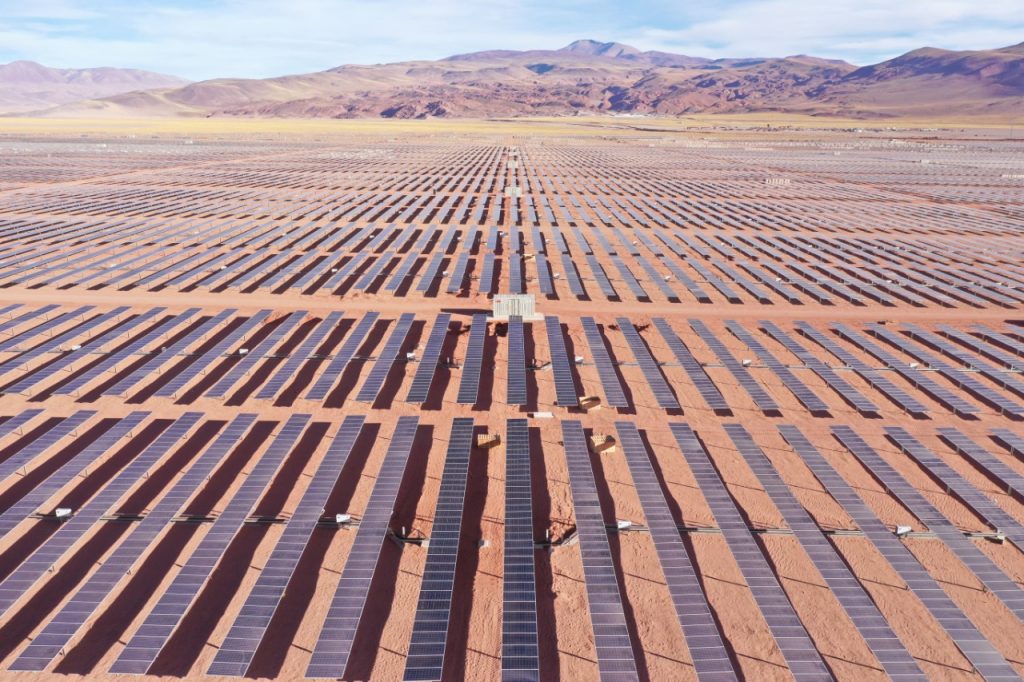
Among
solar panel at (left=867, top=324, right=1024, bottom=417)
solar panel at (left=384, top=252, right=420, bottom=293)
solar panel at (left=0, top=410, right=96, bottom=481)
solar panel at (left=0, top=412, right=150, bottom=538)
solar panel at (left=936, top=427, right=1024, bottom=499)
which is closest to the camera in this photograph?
solar panel at (left=0, top=412, right=150, bottom=538)

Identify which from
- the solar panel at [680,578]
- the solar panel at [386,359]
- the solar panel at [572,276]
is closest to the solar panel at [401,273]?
the solar panel at [386,359]

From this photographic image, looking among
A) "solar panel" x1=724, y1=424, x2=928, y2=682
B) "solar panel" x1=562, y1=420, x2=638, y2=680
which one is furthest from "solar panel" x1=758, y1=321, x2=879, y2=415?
"solar panel" x1=562, y1=420, x2=638, y2=680

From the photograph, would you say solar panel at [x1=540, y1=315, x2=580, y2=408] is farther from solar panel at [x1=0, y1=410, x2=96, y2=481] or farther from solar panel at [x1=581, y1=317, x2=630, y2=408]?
solar panel at [x1=0, y1=410, x2=96, y2=481]

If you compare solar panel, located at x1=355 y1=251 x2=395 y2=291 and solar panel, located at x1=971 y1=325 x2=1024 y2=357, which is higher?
solar panel, located at x1=355 y1=251 x2=395 y2=291

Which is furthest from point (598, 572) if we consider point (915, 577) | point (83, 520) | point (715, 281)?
point (715, 281)

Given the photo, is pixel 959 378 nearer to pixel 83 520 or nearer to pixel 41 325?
pixel 83 520

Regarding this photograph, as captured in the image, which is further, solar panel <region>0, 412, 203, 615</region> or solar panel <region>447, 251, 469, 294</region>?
solar panel <region>447, 251, 469, 294</region>
